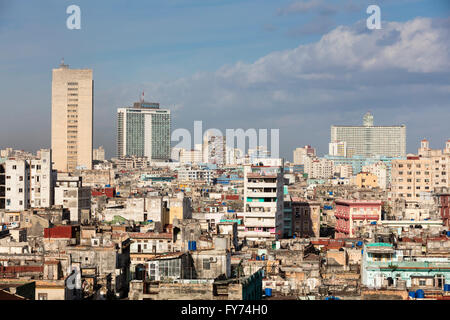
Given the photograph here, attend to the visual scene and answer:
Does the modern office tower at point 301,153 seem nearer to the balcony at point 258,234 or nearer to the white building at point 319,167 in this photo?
the white building at point 319,167

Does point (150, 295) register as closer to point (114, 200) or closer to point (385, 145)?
point (114, 200)

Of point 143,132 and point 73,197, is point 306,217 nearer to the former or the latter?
point 73,197

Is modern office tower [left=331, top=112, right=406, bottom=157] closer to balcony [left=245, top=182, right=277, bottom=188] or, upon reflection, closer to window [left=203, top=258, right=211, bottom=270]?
balcony [left=245, top=182, right=277, bottom=188]

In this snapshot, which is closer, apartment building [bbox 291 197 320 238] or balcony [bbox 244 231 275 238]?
balcony [bbox 244 231 275 238]

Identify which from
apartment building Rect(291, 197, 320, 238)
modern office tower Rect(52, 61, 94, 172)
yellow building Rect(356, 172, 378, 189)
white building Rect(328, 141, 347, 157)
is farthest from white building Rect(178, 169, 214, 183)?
apartment building Rect(291, 197, 320, 238)

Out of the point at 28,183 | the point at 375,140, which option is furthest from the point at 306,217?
the point at 375,140

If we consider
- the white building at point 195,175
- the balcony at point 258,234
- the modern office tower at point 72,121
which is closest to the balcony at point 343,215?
the balcony at point 258,234
